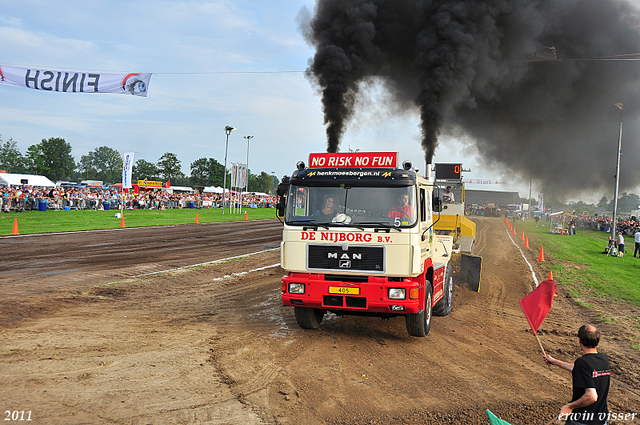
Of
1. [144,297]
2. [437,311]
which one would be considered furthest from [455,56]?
[144,297]

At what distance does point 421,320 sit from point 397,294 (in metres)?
0.98

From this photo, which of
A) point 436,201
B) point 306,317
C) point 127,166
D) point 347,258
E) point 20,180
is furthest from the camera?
point 20,180

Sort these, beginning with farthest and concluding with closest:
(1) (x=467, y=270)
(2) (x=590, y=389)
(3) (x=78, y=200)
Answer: (3) (x=78, y=200)
(1) (x=467, y=270)
(2) (x=590, y=389)

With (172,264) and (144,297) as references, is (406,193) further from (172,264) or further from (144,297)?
(172,264)

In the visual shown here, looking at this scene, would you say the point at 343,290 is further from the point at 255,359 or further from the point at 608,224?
the point at 608,224

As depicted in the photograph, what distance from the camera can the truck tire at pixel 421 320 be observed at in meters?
7.23

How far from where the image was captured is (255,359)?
248 inches

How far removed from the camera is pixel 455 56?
642 inches

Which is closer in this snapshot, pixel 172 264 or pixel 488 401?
pixel 488 401

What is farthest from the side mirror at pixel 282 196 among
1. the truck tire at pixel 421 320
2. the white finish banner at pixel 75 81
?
the white finish banner at pixel 75 81

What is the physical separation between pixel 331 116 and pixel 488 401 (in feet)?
40.1

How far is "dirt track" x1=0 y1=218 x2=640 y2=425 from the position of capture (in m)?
4.77

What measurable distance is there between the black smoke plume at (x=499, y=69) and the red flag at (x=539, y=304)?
11.9 meters

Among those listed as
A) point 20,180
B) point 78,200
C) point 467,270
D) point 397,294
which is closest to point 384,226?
point 397,294
